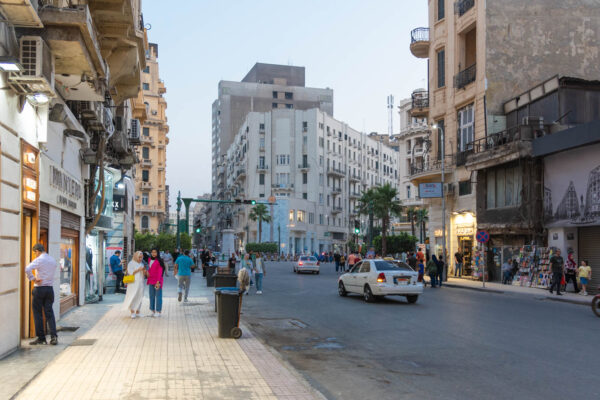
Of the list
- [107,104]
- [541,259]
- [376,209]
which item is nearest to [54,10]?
[107,104]

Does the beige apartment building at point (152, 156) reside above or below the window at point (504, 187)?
above

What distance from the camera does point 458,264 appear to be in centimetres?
3694

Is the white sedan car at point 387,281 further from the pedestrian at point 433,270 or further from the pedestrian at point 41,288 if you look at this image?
the pedestrian at point 41,288

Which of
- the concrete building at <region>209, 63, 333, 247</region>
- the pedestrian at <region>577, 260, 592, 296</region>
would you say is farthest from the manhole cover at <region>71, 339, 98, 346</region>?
the concrete building at <region>209, 63, 333, 247</region>

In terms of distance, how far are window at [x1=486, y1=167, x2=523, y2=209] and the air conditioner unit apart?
82.8ft

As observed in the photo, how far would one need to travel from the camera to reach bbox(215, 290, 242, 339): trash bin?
37.8 ft

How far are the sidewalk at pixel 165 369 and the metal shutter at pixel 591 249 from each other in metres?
19.0

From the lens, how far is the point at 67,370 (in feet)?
27.0

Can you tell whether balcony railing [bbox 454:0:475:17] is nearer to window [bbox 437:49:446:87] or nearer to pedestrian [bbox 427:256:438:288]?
window [bbox 437:49:446:87]

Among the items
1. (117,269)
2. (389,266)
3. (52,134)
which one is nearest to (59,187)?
(52,134)

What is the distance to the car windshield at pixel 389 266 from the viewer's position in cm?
2020

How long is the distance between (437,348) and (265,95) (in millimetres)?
117776

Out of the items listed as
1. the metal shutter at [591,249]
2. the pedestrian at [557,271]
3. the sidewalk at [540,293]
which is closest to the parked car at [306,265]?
the sidewalk at [540,293]

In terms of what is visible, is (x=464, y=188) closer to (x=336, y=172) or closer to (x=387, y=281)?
(x=387, y=281)
